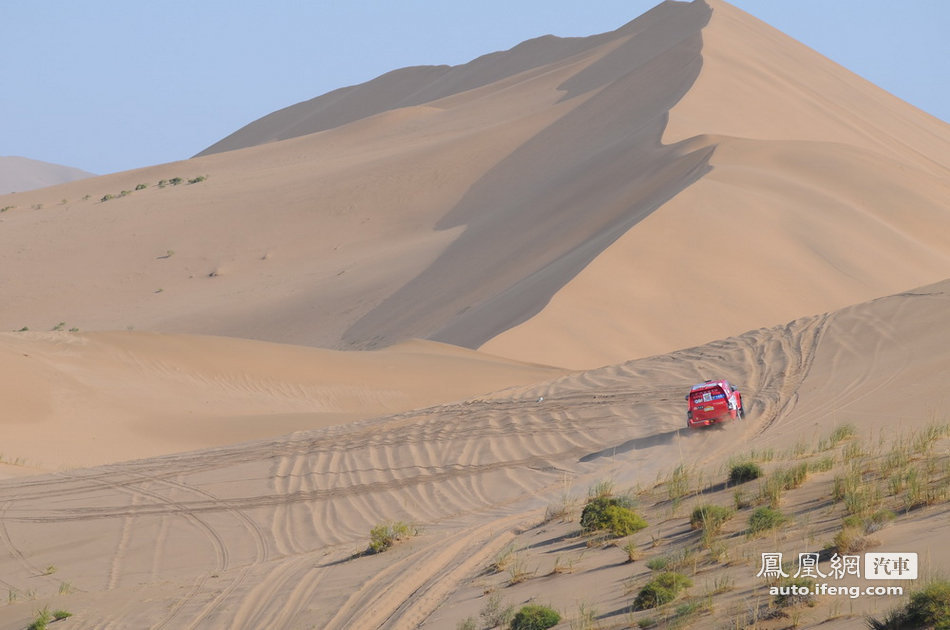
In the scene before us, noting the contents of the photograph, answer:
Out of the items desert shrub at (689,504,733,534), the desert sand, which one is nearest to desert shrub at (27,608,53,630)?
the desert sand

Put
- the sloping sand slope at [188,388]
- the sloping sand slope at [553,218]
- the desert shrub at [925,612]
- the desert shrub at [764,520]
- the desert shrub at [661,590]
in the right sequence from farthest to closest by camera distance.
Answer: the sloping sand slope at [553,218] < the sloping sand slope at [188,388] < the desert shrub at [764,520] < the desert shrub at [661,590] < the desert shrub at [925,612]

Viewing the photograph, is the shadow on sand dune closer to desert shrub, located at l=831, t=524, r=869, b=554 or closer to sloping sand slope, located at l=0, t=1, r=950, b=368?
sloping sand slope, located at l=0, t=1, r=950, b=368

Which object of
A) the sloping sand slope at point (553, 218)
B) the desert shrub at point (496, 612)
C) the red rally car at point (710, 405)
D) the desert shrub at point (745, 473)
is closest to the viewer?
the desert shrub at point (496, 612)

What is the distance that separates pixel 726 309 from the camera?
95.1 feet

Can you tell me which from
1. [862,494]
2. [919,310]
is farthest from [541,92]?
[862,494]

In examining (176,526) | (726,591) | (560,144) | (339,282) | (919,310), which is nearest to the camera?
(726,591)

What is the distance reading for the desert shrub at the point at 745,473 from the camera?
10.4 m

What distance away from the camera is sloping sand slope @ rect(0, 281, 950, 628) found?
9.80 metres

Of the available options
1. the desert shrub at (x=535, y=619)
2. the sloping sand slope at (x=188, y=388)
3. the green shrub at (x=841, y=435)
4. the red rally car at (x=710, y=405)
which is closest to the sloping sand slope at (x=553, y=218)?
the sloping sand slope at (x=188, y=388)

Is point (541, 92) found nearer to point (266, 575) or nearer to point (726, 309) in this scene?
point (726, 309)

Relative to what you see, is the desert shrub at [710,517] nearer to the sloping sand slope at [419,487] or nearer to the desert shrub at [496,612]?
the sloping sand slope at [419,487]

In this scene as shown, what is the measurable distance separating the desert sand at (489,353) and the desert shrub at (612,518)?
0.30 meters

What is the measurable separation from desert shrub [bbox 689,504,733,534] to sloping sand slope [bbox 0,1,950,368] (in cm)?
A: 1709

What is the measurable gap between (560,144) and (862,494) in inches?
1769
